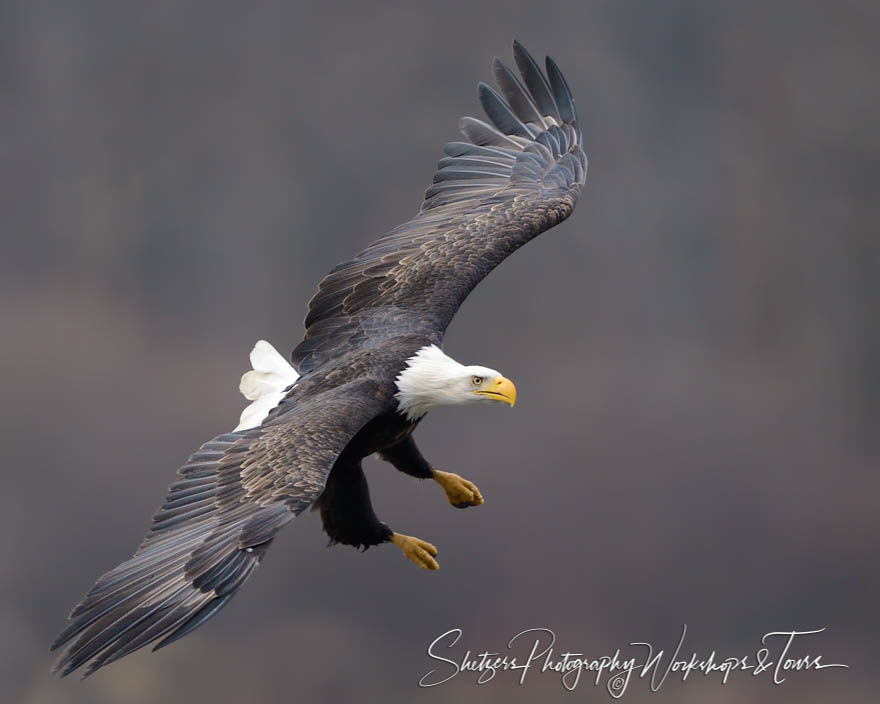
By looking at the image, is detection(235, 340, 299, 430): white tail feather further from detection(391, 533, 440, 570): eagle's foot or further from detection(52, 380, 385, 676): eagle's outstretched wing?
detection(391, 533, 440, 570): eagle's foot

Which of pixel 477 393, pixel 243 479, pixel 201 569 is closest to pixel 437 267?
pixel 477 393

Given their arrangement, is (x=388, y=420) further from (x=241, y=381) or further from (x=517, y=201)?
(x=517, y=201)

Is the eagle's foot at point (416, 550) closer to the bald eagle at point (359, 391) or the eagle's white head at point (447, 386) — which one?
the bald eagle at point (359, 391)

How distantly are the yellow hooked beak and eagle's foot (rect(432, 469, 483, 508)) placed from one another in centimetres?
105

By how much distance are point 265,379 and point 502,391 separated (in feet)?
5.22

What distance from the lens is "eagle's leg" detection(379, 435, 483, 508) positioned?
9562 mm

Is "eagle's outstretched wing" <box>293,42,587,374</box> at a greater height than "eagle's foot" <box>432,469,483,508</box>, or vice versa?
"eagle's outstretched wing" <box>293,42,587,374</box>

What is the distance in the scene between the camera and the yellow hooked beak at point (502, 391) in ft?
29.2

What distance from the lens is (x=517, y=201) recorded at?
1068 cm

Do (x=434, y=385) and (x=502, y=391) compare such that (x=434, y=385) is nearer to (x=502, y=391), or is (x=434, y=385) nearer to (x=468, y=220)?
(x=502, y=391)

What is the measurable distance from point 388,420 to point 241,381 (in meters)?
1.18

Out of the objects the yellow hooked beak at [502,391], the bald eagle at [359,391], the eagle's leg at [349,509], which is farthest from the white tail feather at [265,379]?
the yellow hooked beak at [502,391]

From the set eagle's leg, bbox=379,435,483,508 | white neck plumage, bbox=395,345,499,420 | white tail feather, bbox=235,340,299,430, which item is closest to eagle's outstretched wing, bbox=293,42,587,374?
white tail feather, bbox=235,340,299,430

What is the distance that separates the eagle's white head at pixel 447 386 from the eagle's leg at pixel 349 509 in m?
0.46
